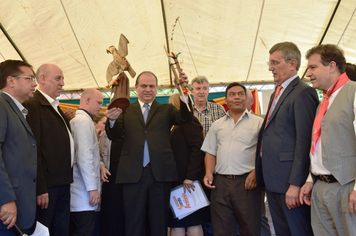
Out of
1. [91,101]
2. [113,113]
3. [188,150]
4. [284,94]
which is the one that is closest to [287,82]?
[284,94]

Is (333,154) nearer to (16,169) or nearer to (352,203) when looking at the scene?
(352,203)

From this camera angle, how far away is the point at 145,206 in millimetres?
2387

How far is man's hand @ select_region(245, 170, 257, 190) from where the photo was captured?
7.73 ft

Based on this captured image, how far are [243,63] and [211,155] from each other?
3.88 metres

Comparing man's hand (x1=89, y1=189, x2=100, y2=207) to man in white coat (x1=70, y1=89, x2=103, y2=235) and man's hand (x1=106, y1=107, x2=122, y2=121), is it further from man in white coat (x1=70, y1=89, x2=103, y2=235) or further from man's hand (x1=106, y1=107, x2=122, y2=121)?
man's hand (x1=106, y1=107, x2=122, y2=121)

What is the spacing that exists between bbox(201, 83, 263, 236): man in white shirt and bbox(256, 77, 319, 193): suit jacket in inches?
12.4

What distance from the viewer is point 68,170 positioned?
222 cm

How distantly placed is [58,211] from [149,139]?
85 centimetres

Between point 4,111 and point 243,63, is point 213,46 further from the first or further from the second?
point 4,111

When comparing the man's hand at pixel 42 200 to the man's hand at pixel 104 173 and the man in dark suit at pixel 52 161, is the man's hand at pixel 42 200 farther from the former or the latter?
the man's hand at pixel 104 173

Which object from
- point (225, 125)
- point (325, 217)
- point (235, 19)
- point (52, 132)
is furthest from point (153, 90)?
point (235, 19)

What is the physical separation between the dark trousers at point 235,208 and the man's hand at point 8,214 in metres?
1.48

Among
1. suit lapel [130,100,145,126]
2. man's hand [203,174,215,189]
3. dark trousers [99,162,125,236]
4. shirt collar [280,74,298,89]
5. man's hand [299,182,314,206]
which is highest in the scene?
shirt collar [280,74,298,89]

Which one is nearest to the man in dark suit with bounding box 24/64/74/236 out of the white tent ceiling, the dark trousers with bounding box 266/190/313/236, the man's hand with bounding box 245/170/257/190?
the man's hand with bounding box 245/170/257/190
